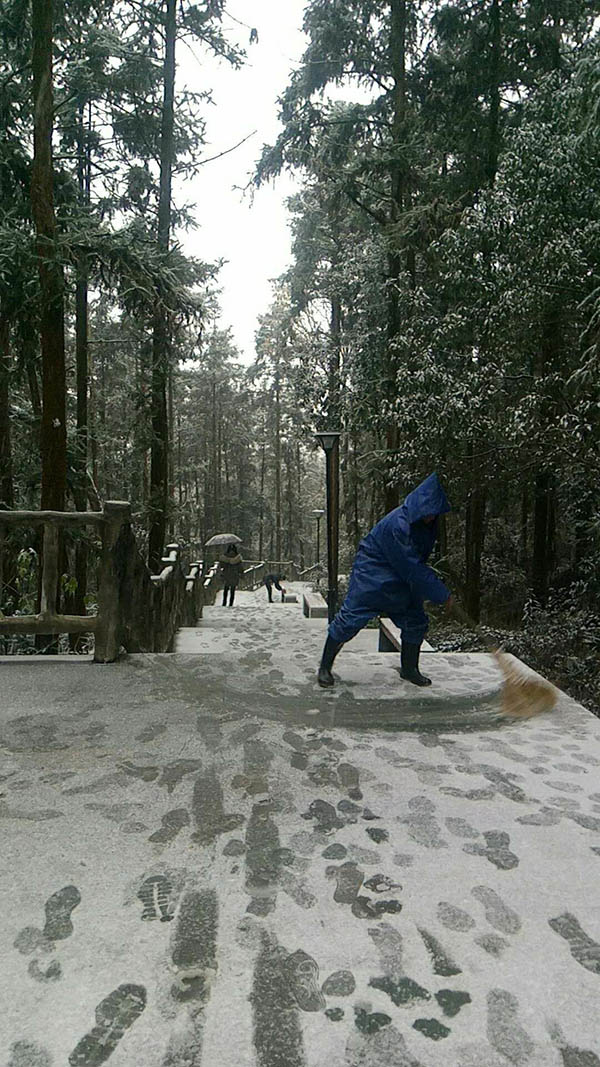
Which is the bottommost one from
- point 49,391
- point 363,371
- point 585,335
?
point 49,391

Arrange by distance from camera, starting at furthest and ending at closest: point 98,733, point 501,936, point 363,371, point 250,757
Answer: point 363,371
point 98,733
point 250,757
point 501,936

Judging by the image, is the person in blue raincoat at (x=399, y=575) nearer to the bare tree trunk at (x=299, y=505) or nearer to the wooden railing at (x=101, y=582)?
the wooden railing at (x=101, y=582)

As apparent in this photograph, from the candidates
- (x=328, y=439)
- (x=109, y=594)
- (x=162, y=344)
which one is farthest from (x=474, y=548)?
(x=109, y=594)

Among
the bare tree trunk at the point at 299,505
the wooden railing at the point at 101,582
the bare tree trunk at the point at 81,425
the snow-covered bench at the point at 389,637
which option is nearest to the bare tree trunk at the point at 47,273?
the bare tree trunk at the point at 81,425

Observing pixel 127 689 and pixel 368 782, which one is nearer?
pixel 368 782

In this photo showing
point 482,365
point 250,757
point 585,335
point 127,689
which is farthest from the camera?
point 482,365

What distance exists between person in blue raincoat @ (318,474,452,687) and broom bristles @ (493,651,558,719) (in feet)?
2.32

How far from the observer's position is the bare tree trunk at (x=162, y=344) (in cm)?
1223

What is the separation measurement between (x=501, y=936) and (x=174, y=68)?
47.4ft

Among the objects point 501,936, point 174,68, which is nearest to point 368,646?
point 501,936

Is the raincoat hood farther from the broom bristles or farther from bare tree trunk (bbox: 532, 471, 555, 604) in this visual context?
bare tree trunk (bbox: 532, 471, 555, 604)

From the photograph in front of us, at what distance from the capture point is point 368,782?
305 cm

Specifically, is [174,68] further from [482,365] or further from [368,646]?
[368,646]

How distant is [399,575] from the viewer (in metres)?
4.40
